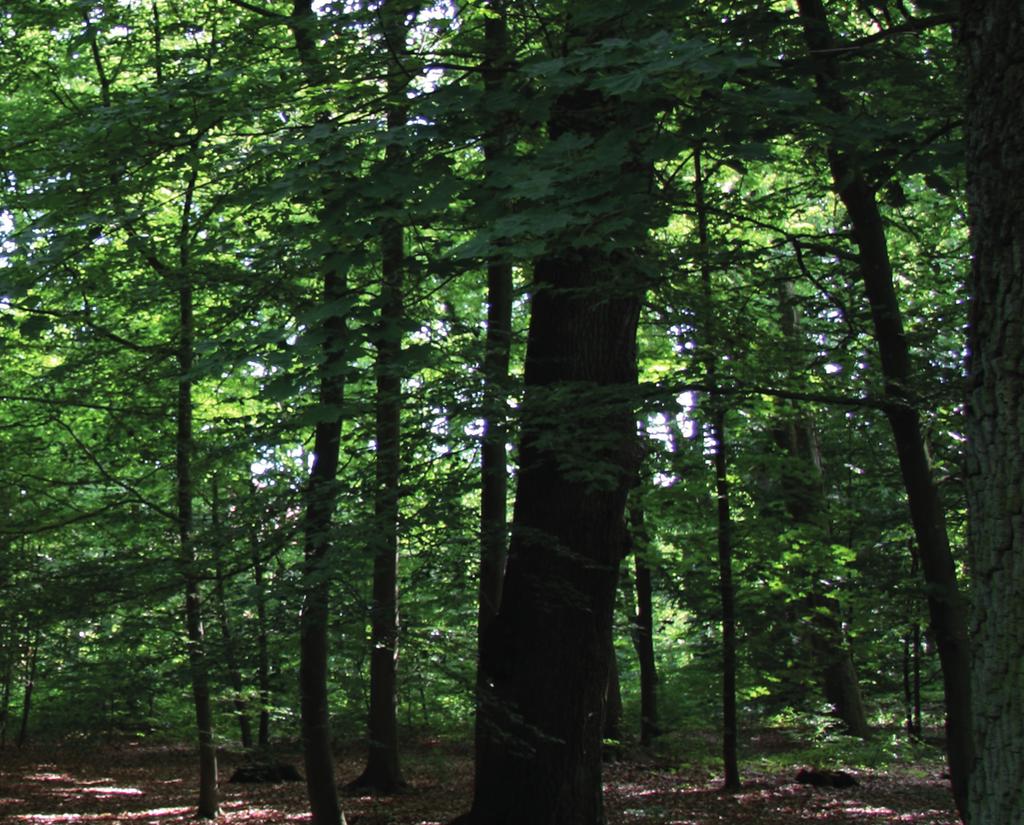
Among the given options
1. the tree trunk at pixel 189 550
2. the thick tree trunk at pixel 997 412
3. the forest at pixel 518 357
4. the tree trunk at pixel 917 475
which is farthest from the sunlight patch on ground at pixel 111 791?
the thick tree trunk at pixel 997 412

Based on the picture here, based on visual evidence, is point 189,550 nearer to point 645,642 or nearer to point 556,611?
point 556,611

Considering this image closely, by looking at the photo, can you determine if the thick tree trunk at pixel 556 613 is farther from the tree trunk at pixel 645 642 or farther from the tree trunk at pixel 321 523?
the tree trunk at pixel 645 642

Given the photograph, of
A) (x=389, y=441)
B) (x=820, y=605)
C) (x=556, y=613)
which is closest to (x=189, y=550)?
(x=389, y=441)

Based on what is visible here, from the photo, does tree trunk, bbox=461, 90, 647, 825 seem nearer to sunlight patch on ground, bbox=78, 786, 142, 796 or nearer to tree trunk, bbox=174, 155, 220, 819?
tree trunk, bbox=174, 155, 220, 819

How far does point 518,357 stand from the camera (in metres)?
13.1

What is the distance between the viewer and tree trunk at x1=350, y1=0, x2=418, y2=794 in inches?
174

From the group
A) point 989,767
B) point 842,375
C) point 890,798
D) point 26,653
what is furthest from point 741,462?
point 989,767

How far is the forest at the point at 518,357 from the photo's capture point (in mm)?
3439

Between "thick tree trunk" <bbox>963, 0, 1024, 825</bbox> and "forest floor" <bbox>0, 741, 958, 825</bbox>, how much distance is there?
7.31 meters

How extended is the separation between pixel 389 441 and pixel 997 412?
4657 millimetres

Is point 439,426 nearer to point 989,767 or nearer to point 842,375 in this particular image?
point 842,375

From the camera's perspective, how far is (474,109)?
4.02 m

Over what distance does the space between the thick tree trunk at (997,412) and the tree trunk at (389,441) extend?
6.89ft

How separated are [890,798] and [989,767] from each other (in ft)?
33.7
